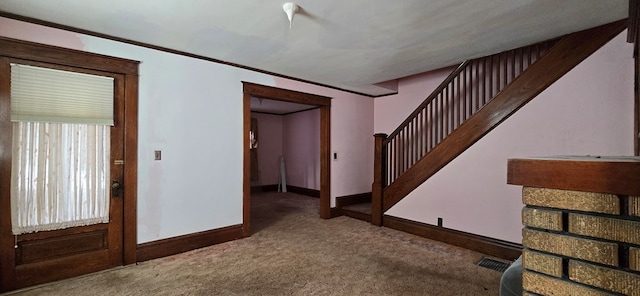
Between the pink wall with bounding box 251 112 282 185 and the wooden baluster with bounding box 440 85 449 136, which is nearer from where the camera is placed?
the wooden baluster with bounding box 440 85 449 136

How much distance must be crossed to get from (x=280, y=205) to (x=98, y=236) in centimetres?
337

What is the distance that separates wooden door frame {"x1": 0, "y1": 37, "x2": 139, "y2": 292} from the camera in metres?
2.22

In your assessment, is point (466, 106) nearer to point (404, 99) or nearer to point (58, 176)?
point (404, 99)

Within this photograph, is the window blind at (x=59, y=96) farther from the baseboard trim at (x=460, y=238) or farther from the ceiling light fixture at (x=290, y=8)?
the baseboard trim at (x=460, y=238)

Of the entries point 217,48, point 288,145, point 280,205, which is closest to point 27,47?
point 217,48

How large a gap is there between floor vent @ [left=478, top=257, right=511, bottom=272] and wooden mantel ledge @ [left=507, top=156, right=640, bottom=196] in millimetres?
2458

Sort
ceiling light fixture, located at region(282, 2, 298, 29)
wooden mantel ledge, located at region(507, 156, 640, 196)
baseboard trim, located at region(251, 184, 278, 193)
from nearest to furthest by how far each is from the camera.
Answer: wooden mantel ledge, located at region(507, 156, 640, 196)
ceiling light fixture, located at region(282, 2, 298, 29)
baseboard trim, located at region(251, 184, 278, 193)

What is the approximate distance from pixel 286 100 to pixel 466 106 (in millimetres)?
2426

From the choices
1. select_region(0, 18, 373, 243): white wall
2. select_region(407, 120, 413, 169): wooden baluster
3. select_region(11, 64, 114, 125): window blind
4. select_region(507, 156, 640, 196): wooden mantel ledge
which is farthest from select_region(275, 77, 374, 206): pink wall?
select_region(507, 156, 640, 196): wooden mantel ledge

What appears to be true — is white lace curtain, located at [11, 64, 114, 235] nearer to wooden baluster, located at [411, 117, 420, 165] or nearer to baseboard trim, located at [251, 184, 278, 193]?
wooden baluster, located at [411, 117, 420, 165]

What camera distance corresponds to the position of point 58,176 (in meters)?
2.43

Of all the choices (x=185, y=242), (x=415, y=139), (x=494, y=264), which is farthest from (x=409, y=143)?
(x=185, y=242)

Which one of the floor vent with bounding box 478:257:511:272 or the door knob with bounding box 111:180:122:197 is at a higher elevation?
the door knob with bounding box 111:180:122:197

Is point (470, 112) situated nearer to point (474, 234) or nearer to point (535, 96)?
point (535, 96)
